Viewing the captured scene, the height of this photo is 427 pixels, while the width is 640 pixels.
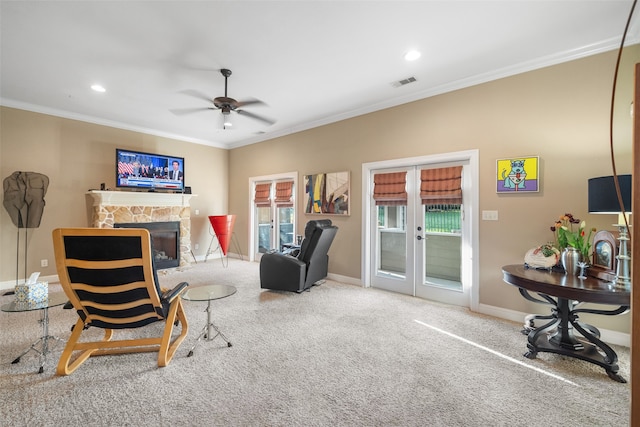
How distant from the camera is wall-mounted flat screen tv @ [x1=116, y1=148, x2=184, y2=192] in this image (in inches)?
209

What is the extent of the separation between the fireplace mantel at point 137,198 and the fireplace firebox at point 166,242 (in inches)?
16.9

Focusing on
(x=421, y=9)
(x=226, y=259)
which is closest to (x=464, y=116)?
(x=421, y=9)

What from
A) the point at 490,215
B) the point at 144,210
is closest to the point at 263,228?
the point at 144,210

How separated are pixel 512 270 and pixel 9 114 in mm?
7179

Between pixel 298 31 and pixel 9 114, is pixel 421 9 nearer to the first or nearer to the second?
pixel 298 31

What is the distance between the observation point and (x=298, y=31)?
2.69 meters

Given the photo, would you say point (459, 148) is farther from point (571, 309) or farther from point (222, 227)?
point (222, 227)

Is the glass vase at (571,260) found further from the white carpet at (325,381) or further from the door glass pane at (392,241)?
the door glass pane at (392,241)

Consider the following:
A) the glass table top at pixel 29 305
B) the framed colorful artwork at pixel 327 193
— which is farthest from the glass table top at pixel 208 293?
the framed colorful artwork at pixel 327 193

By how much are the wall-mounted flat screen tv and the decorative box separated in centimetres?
339

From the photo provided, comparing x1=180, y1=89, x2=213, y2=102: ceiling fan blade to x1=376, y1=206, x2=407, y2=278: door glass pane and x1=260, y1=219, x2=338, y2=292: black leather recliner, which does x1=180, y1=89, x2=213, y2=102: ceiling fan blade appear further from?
x1=376, y1=206, x2=407, y2=278: door glass pane

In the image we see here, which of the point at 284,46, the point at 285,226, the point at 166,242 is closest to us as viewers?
the point at 284,46

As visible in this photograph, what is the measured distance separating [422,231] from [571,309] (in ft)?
5.94

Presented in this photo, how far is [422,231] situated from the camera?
4.05 m
